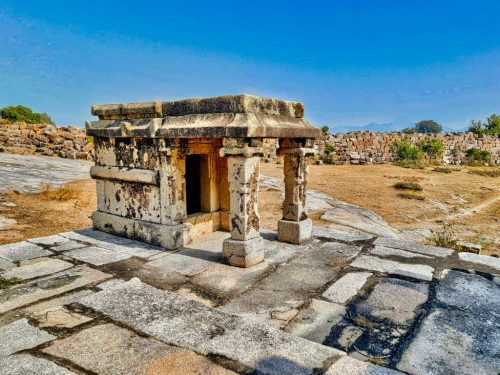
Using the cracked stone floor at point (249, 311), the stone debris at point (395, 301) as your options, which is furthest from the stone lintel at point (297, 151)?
→ the stone debris at point (395, 301)

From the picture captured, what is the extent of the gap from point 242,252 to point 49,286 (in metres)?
2.35

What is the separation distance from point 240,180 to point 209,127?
0.82 metres

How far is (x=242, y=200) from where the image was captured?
465 cm

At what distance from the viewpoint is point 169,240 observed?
5.43 meters

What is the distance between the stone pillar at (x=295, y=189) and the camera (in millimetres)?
5586

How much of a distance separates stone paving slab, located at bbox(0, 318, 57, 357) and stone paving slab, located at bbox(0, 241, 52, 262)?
2.25 metres

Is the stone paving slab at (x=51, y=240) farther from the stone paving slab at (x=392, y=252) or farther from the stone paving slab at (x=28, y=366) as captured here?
the stone paving slab at (x=392, y=252)

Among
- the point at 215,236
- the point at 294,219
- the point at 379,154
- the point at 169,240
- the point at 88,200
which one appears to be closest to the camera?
the point at 169,240

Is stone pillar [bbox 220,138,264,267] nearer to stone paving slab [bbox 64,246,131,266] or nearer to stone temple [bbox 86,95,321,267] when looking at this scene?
stone temple [bbox 86,95,321,267]

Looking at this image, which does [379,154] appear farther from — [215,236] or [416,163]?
[215,236]

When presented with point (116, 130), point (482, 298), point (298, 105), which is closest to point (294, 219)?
point (298, 105)

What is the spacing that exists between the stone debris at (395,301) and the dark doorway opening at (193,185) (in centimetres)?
372

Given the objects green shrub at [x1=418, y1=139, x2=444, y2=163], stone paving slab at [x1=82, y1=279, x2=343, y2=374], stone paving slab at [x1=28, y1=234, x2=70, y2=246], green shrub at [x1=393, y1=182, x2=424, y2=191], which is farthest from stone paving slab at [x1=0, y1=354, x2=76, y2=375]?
green shrub at [x1=418, y1=139, x2=444, y2=163]

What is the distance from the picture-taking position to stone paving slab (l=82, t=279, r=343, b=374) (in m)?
2.58
